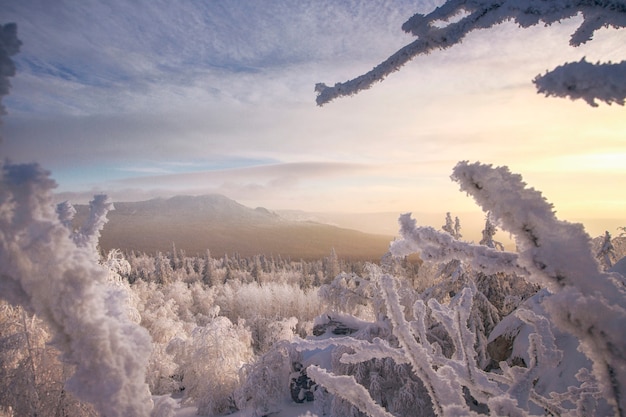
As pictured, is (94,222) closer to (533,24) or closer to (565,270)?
(565,270)

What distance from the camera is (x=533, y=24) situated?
116 cm

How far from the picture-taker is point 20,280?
3.10 ft

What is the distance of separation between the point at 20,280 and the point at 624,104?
1.65m

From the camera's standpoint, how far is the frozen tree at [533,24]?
0.87m

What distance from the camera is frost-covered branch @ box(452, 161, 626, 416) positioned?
2.89 ft

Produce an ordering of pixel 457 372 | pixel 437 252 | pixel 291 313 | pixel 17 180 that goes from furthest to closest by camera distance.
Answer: pixel 291 313
pixel 457 372
pixel 437 252
pixel 17 180

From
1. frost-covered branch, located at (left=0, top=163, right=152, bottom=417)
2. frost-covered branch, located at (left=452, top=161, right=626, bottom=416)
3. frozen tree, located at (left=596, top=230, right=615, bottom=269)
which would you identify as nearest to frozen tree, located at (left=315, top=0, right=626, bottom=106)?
frost-covered branch, located at (left=452, top=161, right=626, bottom=416)

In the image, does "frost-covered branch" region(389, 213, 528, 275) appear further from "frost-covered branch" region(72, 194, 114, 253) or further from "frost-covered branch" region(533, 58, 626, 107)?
"frost-covered branch" region(72, 194, 114, 253)

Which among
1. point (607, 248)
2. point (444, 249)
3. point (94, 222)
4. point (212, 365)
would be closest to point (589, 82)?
point (444, 249)

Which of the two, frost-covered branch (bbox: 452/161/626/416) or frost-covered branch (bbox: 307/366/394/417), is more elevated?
frost-covered branch (bbox: 452/161/626/416)

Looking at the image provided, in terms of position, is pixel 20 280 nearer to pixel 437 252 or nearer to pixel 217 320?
pixel 437 252

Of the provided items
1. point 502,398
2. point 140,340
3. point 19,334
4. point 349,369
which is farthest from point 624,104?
point 349,369

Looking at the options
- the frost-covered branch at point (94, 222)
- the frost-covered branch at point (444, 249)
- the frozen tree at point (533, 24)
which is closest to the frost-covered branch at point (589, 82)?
the frozen tree at point (533, 24)

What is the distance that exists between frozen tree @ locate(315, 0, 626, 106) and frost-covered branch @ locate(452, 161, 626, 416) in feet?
0.88
